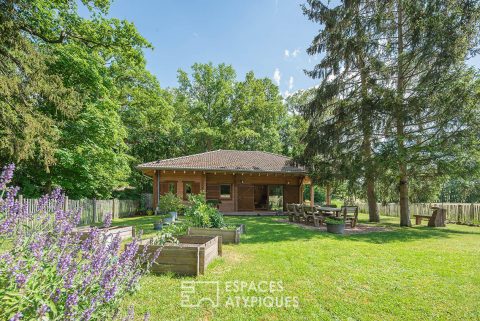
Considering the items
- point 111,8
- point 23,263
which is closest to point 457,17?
point 111,8

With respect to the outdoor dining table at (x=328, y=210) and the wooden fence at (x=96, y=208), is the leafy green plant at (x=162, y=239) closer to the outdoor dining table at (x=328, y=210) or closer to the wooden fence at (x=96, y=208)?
the wooden fence at (x=96, y=208)

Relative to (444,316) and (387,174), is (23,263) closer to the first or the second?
(444,316)

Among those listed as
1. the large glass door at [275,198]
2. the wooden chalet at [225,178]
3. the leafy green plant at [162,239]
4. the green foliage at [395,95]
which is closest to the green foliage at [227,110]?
the large glass door at [275,198]

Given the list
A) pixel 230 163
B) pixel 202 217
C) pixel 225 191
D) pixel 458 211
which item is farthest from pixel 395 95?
pixel 225 191

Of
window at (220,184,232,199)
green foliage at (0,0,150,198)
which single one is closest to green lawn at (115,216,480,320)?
green foliage at (0,0,150,198)

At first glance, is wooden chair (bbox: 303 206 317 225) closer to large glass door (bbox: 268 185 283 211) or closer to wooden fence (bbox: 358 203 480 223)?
wooden fence (bbox: 358 203 480 223)

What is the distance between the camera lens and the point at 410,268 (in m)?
6.03

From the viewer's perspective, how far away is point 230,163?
19562 millimetres

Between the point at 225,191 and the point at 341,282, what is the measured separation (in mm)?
15406

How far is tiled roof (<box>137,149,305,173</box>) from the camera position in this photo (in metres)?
17.9

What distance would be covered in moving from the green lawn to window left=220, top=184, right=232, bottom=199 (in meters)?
11.2

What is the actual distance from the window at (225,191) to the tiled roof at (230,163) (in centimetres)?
179

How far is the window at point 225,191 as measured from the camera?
1959cm

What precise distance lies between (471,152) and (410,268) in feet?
33.5
